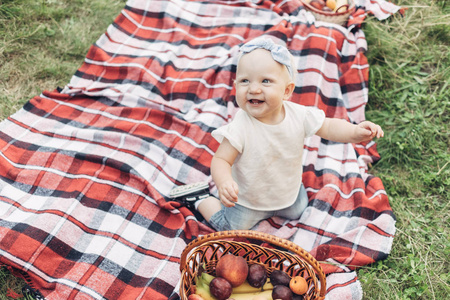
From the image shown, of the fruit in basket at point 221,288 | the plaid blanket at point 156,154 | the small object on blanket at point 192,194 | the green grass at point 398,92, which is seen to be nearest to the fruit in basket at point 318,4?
the plaid blanket at point 156,154

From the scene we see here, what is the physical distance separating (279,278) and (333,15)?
7.98 feet

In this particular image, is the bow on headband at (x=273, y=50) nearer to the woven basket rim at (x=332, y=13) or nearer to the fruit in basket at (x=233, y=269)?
the fruit in basket at (x=233, y=269)

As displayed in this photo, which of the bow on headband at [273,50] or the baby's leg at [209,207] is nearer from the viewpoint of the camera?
the bow on headband at [273,50]

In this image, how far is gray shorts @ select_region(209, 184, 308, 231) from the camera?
225cm

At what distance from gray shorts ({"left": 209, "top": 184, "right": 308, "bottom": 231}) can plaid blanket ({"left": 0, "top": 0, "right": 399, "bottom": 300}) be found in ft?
0.24

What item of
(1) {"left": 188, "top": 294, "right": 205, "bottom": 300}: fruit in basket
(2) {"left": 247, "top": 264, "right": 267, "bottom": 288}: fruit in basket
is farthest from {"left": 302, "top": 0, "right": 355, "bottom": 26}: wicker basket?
(1) {"left": 188, "top": 294, "right": 205, "bottom": 300}: fruit in basket

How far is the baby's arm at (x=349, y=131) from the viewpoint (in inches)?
77.7

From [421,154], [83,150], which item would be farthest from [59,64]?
[421,154]

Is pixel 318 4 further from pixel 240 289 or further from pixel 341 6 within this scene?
pixel 240 289

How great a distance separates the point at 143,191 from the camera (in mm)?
2498

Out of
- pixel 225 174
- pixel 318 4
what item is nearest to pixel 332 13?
pixel 318 4

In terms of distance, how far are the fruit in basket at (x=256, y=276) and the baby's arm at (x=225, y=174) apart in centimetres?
34

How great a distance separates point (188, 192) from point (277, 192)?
58 cm

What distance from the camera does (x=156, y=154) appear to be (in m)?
2.71
